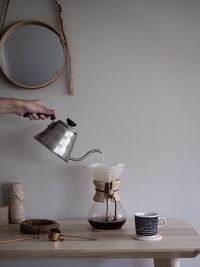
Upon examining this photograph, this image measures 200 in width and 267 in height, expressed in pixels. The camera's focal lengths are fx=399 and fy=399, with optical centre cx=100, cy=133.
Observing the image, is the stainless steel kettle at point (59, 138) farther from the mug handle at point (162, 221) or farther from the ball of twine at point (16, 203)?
the mug handle at point (162, 221)

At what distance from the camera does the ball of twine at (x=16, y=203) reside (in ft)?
6.09

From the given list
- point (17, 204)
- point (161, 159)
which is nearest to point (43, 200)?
point (17, 204)

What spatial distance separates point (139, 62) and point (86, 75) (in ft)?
0.87

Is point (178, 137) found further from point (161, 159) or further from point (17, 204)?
point (17, 204)

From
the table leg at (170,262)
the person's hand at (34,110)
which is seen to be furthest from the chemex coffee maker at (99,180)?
the table leg at (170,262)

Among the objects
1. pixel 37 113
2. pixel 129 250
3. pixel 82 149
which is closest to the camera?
pixel 129 250

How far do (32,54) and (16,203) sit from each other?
27.8 inches

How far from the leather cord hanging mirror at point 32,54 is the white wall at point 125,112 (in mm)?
57

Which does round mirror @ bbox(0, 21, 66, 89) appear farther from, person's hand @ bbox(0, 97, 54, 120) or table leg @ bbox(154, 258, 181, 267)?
table leg @ bbox(154, 258, 181, 267)

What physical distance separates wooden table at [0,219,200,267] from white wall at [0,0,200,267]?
0.98 ft

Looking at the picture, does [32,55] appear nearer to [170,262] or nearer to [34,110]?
[34,110]

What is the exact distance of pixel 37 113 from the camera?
1793 millimetres

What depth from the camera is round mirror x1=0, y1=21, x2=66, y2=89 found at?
74.5 inches

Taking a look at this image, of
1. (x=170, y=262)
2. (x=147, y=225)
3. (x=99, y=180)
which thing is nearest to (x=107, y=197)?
(x=99, y=180)
